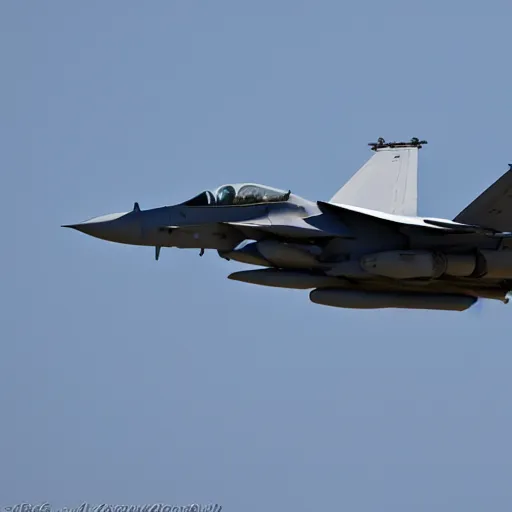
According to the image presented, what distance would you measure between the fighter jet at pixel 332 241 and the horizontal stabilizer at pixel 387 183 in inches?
158

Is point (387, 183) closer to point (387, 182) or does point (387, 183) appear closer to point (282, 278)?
point (387, 182)

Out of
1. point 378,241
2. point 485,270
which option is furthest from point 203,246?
point 485,270

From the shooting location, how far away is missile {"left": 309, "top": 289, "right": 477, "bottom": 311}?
1120 inches

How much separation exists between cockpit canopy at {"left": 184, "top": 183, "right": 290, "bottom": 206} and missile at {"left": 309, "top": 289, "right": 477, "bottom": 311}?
2.07 m

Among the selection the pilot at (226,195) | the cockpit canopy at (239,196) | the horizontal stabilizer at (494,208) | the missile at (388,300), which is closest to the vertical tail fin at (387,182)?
the missile at (388,300)

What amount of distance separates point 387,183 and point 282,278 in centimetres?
627

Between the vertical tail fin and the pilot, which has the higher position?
the vertical tail fin

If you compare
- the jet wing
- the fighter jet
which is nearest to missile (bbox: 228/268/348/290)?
the fighter jet

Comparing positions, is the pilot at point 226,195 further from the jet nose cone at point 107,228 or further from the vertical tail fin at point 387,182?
the vertical tail fin at point 387,182

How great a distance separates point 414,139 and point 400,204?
235 centimetres

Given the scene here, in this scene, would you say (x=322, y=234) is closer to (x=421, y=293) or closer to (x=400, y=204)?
(x=421, y=293)

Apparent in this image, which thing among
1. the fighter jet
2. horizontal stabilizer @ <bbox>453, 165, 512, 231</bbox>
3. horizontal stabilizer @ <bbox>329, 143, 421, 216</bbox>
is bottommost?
the fighter jet

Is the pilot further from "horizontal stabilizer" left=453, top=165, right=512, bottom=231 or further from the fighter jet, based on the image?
"horizontal stabilizer" left=453, top=165, right=512, bottom=231

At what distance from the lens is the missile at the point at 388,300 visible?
28438 mm
